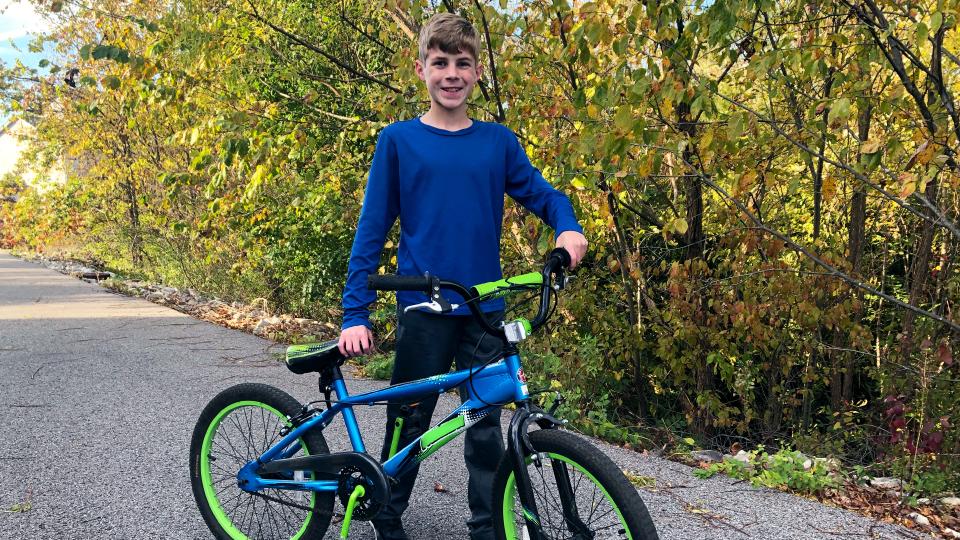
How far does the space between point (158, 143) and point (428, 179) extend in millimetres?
13856

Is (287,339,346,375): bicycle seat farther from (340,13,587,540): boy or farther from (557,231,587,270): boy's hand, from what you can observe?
(557,231,587,270): boy's hand

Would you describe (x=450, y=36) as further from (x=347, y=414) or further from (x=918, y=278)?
(x=918, y=278)

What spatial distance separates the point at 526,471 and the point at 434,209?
95 cm

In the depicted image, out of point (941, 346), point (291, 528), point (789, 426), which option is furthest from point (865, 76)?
point (291, 528)

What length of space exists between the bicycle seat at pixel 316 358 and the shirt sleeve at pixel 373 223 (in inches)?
7.4

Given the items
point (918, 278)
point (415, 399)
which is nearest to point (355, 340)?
point (415, 399)

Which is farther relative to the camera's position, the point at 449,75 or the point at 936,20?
the point at 936,20

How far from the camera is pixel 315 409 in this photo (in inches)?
118

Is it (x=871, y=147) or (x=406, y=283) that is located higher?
(x=871, y=147)

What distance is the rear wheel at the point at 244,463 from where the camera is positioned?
9.99 feet

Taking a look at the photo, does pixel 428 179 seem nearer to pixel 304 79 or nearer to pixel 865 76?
pixel 865 76

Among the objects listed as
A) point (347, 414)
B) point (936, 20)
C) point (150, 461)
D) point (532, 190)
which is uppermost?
point (936, 20)

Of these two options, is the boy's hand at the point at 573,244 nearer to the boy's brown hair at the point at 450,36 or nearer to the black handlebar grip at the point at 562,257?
the black handlebar grip at the point at 562,257

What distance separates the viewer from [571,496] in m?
2.35
